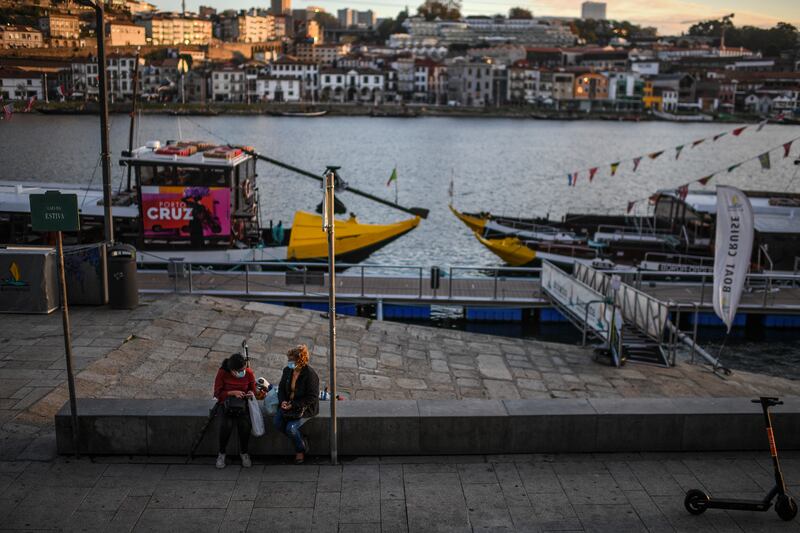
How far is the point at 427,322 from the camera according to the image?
78.0ft

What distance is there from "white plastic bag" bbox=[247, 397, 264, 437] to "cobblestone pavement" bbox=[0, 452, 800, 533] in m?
0.40

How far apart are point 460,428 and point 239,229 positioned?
57.1 feet

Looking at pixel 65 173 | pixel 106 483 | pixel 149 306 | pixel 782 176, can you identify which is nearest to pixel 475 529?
pixel 106 483

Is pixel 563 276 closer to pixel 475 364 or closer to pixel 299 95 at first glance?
pixel 475 364

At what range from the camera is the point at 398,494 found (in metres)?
8.44

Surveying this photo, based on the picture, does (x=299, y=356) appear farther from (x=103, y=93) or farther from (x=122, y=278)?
(x=103, y=93)

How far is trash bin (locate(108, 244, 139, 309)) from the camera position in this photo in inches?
602

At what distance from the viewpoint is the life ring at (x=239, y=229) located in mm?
25328

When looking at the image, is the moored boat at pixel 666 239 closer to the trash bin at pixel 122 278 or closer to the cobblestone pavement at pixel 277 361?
the cobblestone pavement at pixel 277 361

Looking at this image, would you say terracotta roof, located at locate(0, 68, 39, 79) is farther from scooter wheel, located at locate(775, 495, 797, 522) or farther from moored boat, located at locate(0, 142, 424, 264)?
scooter wheel, located at locate(775, 495, 797, 522)

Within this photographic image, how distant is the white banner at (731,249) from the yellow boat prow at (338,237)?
13.9 m

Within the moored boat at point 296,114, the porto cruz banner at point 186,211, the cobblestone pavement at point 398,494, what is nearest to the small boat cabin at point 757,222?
the porto cruz banner at point 186,211

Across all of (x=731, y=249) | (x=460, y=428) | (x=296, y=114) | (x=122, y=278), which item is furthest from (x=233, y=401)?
(x=296, y=114)

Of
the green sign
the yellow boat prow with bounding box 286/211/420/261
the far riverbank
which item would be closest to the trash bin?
the green sign
